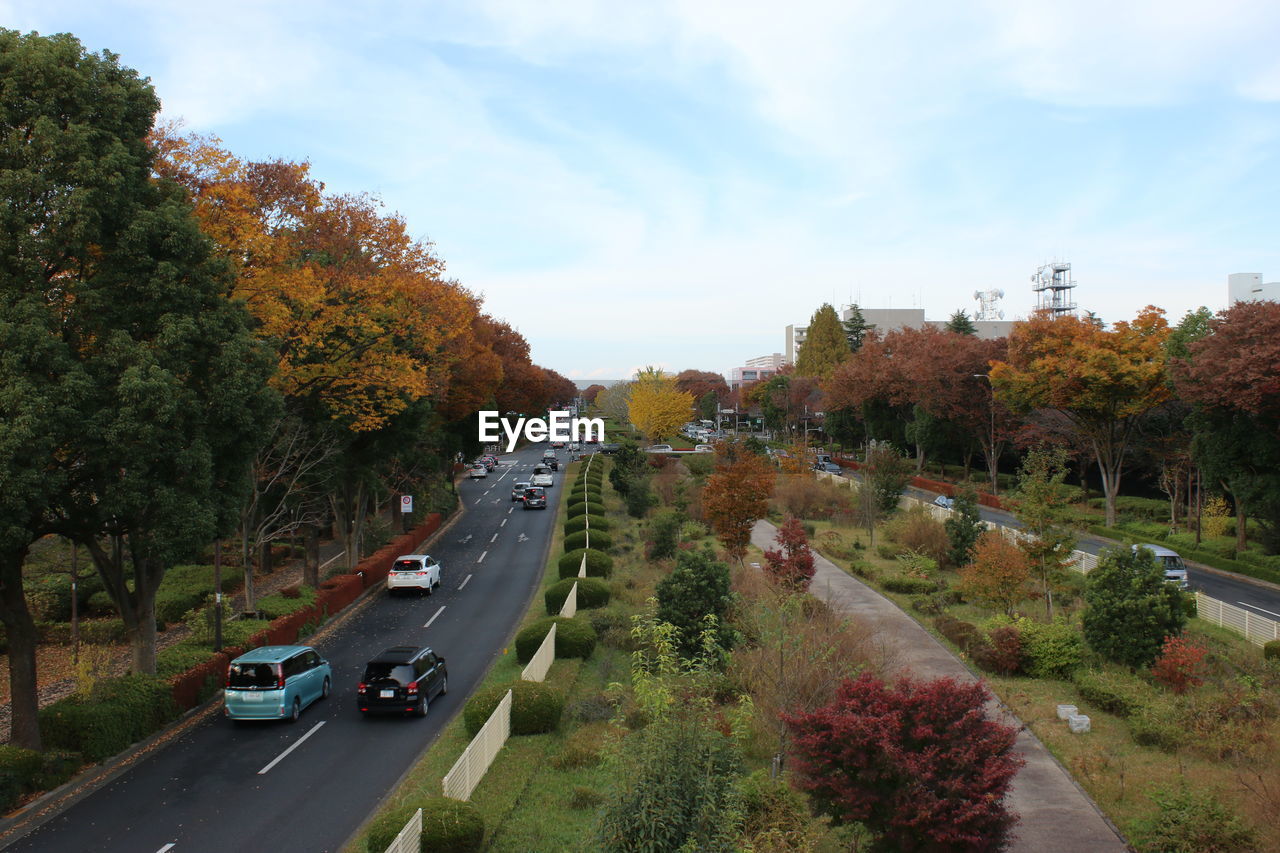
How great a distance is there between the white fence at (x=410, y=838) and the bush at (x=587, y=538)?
23156 mm

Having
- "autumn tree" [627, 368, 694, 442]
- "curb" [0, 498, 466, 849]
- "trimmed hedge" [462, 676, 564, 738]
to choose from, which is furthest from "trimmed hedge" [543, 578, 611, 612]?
"autumn tree" [627, 368, 694, 442]

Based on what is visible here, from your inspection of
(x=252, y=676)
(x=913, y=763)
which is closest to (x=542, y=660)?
(x=252, y=676)

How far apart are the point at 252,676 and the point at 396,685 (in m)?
2.84

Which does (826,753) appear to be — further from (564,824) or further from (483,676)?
(483,676)

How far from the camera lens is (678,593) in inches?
735

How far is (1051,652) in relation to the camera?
760 inches

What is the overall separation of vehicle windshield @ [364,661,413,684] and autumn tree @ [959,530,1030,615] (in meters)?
15.0

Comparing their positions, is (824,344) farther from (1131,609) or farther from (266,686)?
(266,686)

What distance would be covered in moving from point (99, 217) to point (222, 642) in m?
10.6

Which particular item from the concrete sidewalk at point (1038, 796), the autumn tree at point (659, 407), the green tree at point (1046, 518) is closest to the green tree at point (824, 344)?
the autumn tree at point (659, 407)

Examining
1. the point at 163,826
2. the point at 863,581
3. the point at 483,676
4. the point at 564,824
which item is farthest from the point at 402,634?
the point at 863,581

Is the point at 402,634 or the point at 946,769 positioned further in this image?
the point at 402,634

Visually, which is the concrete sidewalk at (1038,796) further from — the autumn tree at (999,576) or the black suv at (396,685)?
the black suv at (396,685)

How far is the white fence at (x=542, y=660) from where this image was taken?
17156 mm
